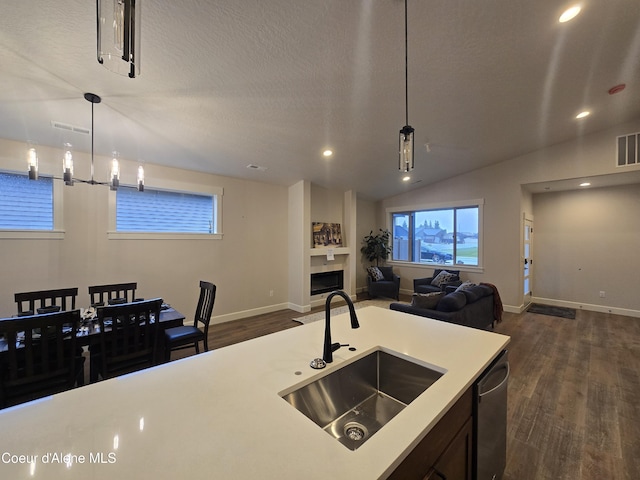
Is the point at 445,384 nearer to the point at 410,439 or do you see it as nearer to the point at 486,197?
the point at 410,439

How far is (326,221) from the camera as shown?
6039 mm

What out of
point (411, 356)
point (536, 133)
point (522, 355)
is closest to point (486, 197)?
point (536, 133)

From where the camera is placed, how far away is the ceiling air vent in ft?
13.1

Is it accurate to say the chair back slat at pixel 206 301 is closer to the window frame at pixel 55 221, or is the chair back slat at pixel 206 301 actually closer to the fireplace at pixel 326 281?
the window frame at pixel 55 221

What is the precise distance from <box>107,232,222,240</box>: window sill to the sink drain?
3818 mm

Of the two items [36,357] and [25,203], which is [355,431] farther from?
[25,203]

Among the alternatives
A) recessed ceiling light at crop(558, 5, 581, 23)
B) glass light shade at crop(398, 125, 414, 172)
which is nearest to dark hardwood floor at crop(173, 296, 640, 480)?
glass light shade at crop(398, 125, 414, 172)

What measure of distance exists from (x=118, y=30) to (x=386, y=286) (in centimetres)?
607

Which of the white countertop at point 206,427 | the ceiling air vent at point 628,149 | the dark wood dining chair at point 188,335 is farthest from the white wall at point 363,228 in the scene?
the white countertop at point 206,427

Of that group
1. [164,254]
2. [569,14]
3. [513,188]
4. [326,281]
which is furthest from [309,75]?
[513,188]

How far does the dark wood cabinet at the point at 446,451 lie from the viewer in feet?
2.72

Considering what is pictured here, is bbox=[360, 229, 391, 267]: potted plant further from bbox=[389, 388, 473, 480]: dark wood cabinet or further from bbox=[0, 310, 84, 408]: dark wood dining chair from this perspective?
bbox=[0, 310, 84, 408]: dark wood dining chair

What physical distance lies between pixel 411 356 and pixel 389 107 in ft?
9.33

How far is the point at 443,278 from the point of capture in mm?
5684
